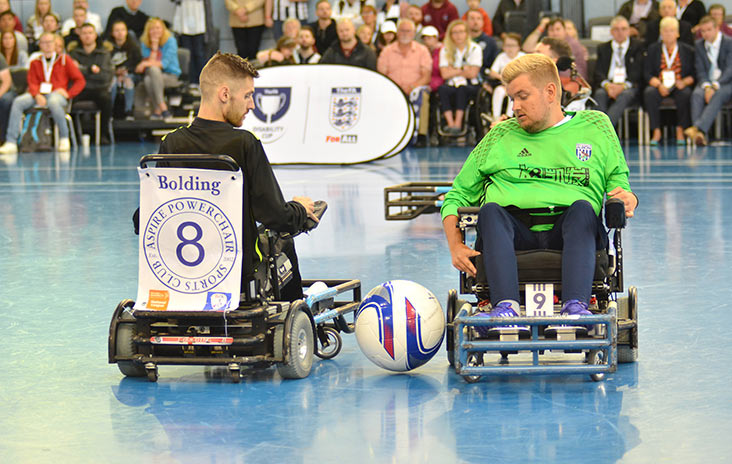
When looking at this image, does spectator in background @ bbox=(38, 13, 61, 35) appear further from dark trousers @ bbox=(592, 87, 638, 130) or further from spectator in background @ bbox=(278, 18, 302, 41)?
dark trousers @ bbox=(592, 87, 638, 130)

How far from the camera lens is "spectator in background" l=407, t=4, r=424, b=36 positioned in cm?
1861

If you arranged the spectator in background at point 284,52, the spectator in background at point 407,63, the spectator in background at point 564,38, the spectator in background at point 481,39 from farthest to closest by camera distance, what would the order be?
the spectator in background at point 481,39, the spectator in background at point 407,63, the spectator in background at point 284,52, the spectator in background at point 564,38

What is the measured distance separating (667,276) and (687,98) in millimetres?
10605

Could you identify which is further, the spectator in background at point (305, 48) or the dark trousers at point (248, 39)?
the dark trousers at point (248, 39)

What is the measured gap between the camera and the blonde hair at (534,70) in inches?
185

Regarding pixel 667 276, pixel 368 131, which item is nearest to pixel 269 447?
pixel 667 276

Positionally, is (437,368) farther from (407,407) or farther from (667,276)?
(667,276)

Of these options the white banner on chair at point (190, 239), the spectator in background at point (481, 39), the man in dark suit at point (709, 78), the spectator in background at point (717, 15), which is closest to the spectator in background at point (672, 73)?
the man in dark suit at point (709, 78)

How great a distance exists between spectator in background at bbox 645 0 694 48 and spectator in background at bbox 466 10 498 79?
2.26 m

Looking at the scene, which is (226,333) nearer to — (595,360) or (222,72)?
(222,72)

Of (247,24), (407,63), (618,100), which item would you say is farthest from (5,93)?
(618,100)

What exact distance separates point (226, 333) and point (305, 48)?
532 inches

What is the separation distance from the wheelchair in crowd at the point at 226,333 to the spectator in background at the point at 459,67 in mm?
12822

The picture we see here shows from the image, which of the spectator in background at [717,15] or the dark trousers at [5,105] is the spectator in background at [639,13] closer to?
Answer: the spectator in background at [717,15]
